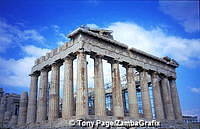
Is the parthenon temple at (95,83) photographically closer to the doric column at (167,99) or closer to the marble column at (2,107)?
the doric column at (167,99)

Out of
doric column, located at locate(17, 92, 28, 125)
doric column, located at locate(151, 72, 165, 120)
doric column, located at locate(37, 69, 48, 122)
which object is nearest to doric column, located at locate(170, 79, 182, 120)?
doric column, located at locate(151, 72, 165, 120)

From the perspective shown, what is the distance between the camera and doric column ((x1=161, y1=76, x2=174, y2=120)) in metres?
32.4

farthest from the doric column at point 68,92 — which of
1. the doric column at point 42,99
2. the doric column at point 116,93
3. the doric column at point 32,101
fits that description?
the doric column at point 32,101

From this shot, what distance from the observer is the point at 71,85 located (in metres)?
24.2

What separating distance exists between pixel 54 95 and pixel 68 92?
10.8 ft

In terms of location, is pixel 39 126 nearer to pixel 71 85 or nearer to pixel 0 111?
pixel 71 85

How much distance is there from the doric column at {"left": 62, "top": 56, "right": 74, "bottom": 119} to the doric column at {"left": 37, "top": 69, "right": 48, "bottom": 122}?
564cm

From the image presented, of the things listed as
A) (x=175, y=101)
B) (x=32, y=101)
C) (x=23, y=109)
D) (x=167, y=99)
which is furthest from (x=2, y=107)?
(x=175, y=101)

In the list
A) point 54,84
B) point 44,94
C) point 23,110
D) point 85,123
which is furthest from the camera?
point 23,110

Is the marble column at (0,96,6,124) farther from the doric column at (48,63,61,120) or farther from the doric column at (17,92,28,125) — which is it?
the doric column at (48,63,61,120)

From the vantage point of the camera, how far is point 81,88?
71.3 ft

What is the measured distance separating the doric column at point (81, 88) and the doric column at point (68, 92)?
2.10 m

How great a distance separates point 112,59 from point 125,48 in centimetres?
324

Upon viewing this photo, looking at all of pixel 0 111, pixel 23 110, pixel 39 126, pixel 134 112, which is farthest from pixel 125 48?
pixel 0 111
